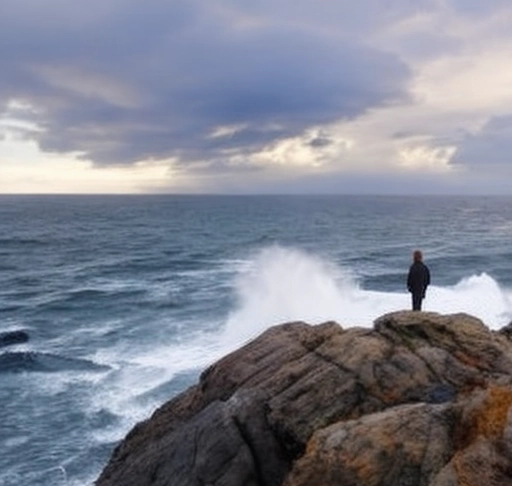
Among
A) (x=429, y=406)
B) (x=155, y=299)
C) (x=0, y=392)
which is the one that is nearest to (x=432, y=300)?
(x=155, y=299)

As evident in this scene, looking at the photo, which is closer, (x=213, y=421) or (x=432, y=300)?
(x=213, y=421)

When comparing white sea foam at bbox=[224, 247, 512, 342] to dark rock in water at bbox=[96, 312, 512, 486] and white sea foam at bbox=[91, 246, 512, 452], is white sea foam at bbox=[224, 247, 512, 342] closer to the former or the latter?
white sea foam at bbox=[91, 246, 512, 452]

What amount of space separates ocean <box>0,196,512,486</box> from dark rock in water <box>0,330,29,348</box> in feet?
2.50

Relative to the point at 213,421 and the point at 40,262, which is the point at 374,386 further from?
the point at 40,262

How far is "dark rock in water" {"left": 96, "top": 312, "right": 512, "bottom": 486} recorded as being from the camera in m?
8.73

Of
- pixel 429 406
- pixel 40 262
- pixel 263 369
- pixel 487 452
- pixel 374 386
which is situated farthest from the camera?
pixel 40 262

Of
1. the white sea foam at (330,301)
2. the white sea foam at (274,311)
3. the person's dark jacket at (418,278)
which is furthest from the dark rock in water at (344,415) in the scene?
the white sea foam at (330,301)

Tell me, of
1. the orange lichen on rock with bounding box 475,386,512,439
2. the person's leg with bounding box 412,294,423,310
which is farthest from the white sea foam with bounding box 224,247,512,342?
the orange lichen on rock with bounding box 475,386,512,439

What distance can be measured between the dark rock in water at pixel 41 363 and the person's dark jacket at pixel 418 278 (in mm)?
20153

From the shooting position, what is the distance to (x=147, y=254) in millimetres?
85125

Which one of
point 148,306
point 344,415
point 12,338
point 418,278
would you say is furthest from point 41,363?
point 344,415

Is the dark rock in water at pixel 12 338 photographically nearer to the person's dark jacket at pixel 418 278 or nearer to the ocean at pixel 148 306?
the ocean at pixel 148 306

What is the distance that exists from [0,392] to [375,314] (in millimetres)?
21557

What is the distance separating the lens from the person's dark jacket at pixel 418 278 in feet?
59.0
